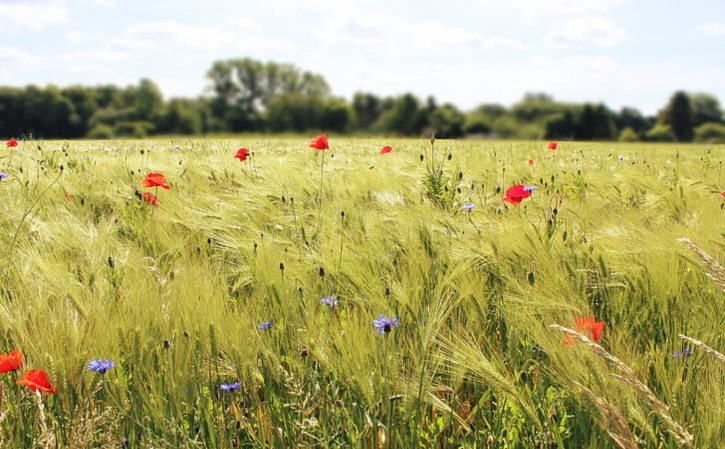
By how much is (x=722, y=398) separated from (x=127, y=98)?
55.8 m

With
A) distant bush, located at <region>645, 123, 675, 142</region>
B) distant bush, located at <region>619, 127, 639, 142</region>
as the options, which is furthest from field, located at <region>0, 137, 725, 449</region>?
distant bush, located at <region>645, 123, 675, 142</region>

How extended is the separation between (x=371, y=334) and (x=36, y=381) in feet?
2.46

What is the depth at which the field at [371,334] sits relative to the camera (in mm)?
1317

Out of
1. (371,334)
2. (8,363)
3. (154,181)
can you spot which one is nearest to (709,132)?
(154,181)

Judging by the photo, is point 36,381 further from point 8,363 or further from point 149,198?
point 149,198

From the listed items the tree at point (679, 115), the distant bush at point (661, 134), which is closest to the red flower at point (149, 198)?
the distant bush at point (661, 134)

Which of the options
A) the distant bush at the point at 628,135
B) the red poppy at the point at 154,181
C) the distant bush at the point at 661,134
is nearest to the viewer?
the red poppy at the point at 154,181

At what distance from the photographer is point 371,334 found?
146cm

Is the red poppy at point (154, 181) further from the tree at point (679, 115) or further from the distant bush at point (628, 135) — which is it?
the tree at point (679, 115)

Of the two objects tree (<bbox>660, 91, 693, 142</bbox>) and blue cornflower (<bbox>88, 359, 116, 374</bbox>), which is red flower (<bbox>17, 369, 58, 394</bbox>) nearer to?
blue cornflower (<bbox>88, 359, 116, 374</bbox>)

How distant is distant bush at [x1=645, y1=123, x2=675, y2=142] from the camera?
4041 centimetres

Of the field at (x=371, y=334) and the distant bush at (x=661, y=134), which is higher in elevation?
the distant bush at (x=661, y=134)

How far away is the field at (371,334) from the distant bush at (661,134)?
40999mm

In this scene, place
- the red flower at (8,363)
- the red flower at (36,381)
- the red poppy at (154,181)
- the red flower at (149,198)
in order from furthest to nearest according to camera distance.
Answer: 1. the red flower at (149,198)
2. the red poppy at (154,181)
3. the red flower at (8,363)
4. the red flower at (36,381)
